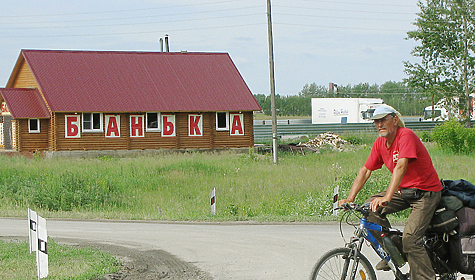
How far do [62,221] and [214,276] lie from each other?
30.8 ft

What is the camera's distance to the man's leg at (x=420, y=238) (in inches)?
257

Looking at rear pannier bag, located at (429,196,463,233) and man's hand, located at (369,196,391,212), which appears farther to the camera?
rear pannier bag, located at (429,196,463,233)

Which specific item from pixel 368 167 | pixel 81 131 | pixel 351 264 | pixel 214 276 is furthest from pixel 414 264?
pixel 81 131

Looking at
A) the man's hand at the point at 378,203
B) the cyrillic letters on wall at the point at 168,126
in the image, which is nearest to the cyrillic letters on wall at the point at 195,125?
the cyrillic letters on wall at the point at 168,126

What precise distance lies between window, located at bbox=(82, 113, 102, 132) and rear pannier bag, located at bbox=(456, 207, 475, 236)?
3497 cm

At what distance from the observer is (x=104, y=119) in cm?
4009

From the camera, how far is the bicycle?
6434mm

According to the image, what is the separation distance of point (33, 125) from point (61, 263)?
31.7 metres

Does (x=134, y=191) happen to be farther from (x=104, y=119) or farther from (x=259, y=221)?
(x=104, y=119)

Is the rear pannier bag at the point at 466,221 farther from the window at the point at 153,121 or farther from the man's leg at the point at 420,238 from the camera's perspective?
the window at the point at 153,121

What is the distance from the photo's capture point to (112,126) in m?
40.3

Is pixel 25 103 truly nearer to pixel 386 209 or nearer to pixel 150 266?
pixel 150 266

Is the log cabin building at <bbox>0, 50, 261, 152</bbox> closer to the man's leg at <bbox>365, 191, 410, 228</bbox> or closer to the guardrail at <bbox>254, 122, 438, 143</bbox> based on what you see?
the guardrail at <bbox>254, 122, 438, 143</bbox>

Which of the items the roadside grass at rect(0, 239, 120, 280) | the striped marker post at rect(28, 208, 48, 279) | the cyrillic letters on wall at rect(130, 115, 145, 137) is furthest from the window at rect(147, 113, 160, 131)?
the striped marker post at rect(28, 208, 48, 279)
